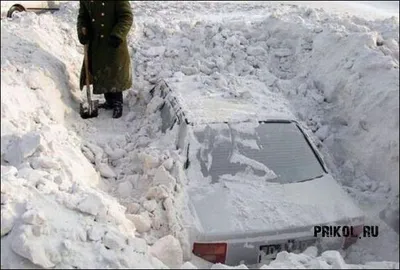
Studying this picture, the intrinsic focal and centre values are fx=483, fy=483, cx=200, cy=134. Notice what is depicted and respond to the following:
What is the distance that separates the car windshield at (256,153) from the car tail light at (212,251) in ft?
2.40

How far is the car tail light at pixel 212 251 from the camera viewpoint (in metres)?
3.66

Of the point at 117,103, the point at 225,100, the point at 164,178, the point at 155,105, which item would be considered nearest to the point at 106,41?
the point at 117,103

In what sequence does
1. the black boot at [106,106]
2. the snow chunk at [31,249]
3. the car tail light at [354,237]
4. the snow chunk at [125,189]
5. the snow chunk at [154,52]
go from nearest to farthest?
the snow chunk at [31,249] < the car tail light at [354,237] < the snow chunk at [125,189] < the black boot at [106,106] < the snow chunk at [154,52]

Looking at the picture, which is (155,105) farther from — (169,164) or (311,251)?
(311,251)

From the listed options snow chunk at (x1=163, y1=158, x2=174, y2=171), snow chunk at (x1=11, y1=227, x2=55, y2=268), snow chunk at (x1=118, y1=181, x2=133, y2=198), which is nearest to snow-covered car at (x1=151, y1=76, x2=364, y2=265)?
Answer: snow chunk at (x1=163, y1=158, x2=174, y2=171)

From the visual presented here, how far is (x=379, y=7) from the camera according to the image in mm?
12500

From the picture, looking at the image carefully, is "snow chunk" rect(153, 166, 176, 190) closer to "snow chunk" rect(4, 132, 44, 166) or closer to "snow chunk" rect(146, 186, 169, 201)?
"snow chunk" rect(146, 186, 169, 201)

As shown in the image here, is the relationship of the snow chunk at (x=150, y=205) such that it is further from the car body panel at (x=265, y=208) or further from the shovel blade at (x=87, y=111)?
the shovel blade at (x=87, y=111)

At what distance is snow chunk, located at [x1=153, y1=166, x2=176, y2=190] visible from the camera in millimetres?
4328

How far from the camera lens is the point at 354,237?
4008 mm

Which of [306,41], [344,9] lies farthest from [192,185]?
[344,9]

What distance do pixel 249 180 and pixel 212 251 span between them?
2.80 feet

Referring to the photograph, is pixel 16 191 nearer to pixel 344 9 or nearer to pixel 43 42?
pixel 43 42

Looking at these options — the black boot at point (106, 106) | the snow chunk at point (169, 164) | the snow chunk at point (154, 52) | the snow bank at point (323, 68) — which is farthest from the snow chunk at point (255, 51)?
the snow chunk at point (169, 164)
